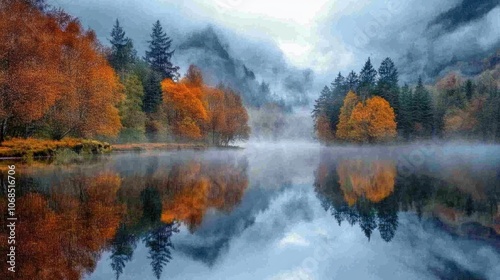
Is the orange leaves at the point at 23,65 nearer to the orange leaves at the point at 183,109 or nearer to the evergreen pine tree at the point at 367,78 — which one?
the orange leaves at the point at 183,109

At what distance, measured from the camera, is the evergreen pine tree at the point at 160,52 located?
65.6 metres

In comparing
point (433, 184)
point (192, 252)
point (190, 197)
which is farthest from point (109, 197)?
point (433, 184)

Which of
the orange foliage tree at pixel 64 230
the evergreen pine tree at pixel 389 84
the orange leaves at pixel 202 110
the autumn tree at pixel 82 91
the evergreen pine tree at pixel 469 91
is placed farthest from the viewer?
the evergreen pine tree at pixel 469 91

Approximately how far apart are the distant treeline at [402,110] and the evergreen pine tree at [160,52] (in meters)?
32.4

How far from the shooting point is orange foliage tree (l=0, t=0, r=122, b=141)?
23.2m

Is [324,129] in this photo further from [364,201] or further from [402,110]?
[364,201]

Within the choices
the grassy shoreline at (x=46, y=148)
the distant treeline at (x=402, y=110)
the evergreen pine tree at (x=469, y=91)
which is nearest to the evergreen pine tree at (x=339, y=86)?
the distant treeline at (x=402, y=110)

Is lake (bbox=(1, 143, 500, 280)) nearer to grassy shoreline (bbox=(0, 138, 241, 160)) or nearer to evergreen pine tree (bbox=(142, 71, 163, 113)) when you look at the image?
grassy shoreline (bbox=(0, 138, 241, 160))

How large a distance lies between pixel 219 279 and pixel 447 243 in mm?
4574

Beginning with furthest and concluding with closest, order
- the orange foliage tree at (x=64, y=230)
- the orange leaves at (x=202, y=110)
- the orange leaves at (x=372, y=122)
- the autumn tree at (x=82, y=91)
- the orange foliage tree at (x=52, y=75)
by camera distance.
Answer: the orange leaves at (x=372, y=122)
the orange leaves at (x=202, y=110)
the autumn tree at (x=82, y=91)
the orange foliage tree at (x=52, y=75)
the orange foliage tree at (x=64, y=230)

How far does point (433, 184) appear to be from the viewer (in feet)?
47.0

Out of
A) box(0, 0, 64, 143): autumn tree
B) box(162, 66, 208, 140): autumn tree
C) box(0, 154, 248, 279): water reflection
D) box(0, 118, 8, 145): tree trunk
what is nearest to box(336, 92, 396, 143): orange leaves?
box(162, 66, 208, 140): autumn tree

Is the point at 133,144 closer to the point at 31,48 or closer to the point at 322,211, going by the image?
the point at 31,48

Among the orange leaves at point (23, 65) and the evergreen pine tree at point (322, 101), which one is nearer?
the orange leaves at point (23, 65)
